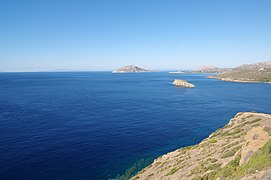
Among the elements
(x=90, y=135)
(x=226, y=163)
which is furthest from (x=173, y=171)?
(x=90, y=135)

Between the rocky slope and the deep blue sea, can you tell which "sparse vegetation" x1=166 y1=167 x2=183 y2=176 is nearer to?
the rocky slope

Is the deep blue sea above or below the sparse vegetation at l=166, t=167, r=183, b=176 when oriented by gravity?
below

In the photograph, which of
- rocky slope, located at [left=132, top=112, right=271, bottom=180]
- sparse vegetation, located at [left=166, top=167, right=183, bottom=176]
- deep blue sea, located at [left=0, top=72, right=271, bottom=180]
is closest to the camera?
rocky slope, located at [left=132, top=112, right=271, bottom=180]

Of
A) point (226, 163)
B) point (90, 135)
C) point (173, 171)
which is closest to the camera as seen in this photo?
point (226, 163)

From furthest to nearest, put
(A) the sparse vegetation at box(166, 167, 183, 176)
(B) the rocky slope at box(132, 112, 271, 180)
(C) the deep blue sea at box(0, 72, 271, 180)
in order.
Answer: (C) the deep blue sea at box(0, 72, 271, 180), (A) the sparse vegetation at box(166, 167, 183, 176), (B) the rocky slope at box(132, 112, 271, 180)

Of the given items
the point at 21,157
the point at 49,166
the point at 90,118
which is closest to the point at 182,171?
the point at 49,166

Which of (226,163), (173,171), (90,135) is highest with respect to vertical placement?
(226,163)

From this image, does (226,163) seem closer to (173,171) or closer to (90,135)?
(173,171)

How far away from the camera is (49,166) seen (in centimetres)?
3741

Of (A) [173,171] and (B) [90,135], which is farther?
(B) [90,135]

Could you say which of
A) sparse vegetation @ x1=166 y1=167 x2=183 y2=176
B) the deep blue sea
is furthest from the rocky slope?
the deep blue sea

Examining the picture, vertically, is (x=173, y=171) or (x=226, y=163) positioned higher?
(x=226, y=163)

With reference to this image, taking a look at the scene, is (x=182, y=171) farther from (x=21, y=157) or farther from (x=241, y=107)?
(x=241, y=107)

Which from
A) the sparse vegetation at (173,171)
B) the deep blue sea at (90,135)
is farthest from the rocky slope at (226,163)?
the deep blue sea at (90,135)
